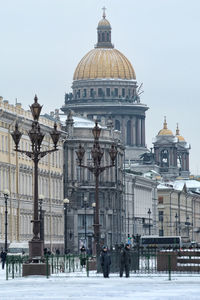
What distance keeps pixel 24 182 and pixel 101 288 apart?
6909 cm

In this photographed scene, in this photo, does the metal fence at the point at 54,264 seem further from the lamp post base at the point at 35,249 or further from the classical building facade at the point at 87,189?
the classical building facade at the point at 87,189

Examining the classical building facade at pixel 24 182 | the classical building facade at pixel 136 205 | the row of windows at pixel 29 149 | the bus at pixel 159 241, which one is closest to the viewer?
the row of windows at pixel 29 149

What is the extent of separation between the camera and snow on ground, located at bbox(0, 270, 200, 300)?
138 ft

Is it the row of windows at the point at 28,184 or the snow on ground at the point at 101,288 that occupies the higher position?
the row of windows at the point at 28,184

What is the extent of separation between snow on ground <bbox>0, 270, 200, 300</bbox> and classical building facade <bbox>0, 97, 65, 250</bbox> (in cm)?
4966

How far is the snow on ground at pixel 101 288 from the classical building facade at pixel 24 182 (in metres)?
49.7

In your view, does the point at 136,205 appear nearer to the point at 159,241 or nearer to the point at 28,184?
the point at 159,241

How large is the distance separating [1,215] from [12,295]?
209 ft

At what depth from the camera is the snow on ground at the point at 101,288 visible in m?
42.1

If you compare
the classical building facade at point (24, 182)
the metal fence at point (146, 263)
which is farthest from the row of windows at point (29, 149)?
the metal fence at point (146, 263)

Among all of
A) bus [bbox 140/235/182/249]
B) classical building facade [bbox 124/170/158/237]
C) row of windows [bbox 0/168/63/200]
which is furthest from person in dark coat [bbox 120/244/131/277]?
classical building facade [bbox 124/170/158/237]

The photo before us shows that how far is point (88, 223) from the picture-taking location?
6132 inches

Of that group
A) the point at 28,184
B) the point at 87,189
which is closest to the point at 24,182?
the point at 28,184

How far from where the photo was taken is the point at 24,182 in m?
116
